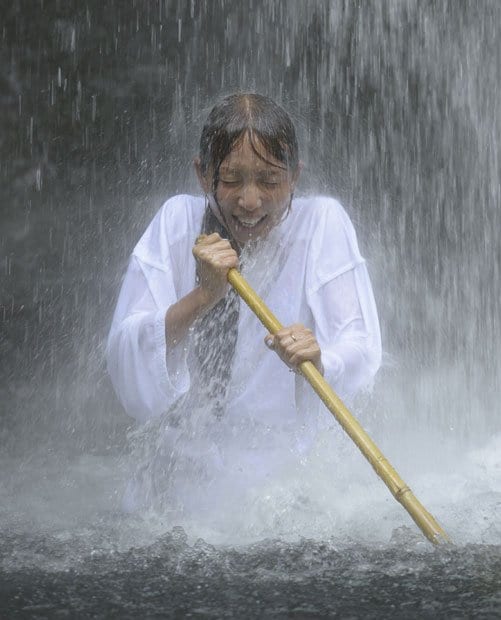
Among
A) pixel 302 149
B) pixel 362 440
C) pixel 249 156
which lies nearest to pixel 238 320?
pixel 249 156

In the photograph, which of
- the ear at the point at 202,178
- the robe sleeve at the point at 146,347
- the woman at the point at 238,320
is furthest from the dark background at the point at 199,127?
the ear at the point at 202,178

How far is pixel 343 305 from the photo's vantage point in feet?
13.3

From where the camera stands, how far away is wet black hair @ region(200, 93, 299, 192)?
3840 millimetres

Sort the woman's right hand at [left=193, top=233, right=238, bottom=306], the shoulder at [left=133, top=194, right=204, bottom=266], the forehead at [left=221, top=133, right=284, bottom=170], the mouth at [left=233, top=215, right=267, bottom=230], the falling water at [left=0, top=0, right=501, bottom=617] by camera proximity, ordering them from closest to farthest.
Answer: the woman's right hand at [left=193, top=233, right=238, bottom=306]
the forehead at [left=221, top=133, right=284, bottom=170]
the mouth at [left=233, top=215, right=267, bottom=230]
the shoulder at [left=133, top=194, right=204, bottom=266]
the falling water at [left=0, top=0, right=501, bottom=617]

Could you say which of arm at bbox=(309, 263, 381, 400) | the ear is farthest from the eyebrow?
arm at bbox=(309, 263, 381, 400)

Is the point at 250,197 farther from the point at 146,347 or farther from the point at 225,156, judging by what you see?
the point at 146,347

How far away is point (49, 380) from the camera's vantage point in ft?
23.5

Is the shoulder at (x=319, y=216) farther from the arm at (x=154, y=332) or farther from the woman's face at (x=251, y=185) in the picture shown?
the arm at (x=154, y=332)

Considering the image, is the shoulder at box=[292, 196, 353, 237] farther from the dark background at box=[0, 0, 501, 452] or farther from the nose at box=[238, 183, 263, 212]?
the dark background at box=[0, 0, 501, 452]

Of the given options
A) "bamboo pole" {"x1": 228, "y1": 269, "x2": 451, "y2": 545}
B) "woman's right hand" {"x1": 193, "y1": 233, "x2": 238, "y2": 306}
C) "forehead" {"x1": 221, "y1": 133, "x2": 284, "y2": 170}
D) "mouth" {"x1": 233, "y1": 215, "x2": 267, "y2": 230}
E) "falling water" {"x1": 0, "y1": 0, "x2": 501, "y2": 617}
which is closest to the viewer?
"bamboo pole" {"x1": 228, "y1": 269, "x2": 451, "y2": 545}

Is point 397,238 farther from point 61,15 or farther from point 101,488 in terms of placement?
point 101,488

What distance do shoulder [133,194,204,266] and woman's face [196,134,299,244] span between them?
22 centimetres

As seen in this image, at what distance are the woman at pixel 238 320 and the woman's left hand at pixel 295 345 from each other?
16 centimetres

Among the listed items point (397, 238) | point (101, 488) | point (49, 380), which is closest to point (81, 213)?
point (49, 380)
